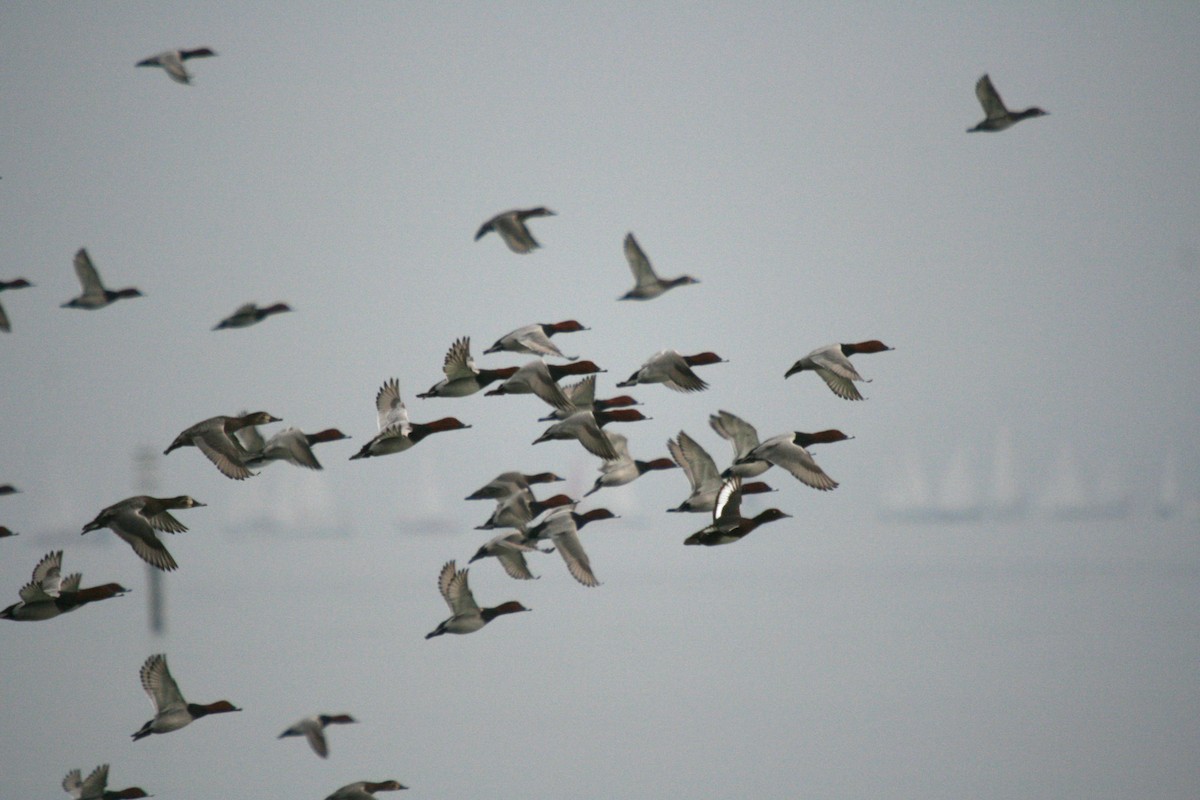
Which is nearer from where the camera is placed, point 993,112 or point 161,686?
point 161,686

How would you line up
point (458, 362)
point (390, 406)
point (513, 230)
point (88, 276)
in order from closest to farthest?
point (458, 362), point (390, 406), point (513, 230), point (88, 276)

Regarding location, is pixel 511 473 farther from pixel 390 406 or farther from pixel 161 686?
pixel 161 686

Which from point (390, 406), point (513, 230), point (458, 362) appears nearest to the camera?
point (458, 362)

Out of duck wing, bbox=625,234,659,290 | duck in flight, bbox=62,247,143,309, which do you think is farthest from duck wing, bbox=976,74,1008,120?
duck in flight, bbox=62,247,143,309

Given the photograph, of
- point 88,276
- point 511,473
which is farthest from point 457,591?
point 88,276

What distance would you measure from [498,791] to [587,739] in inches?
374

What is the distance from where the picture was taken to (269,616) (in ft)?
347

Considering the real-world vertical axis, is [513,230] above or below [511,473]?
above

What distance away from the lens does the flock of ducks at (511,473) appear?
47.8ft

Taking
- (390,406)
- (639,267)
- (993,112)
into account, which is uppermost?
(993,112)

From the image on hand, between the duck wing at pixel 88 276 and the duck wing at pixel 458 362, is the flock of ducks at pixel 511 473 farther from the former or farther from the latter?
the duck wing at pixel 88 276

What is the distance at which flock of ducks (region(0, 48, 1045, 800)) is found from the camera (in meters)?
14.6

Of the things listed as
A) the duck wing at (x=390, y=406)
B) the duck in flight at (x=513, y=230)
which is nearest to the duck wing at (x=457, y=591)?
the duck wing at (x=390, y=406)

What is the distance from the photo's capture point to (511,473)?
17.3 m
